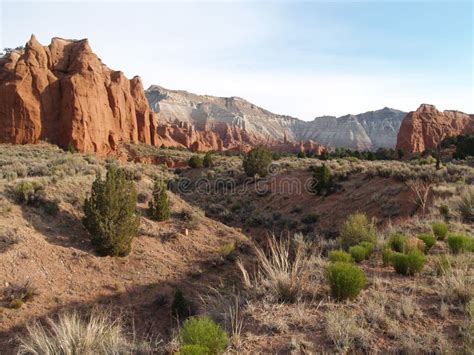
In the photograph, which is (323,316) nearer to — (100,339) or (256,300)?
(256,300)

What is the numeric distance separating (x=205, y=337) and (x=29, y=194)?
40.6 ft

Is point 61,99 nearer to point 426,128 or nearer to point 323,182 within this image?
point 323,182

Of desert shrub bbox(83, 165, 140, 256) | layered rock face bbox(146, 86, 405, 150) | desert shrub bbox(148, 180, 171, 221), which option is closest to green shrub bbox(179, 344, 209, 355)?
desert shrub bbox(83, 165, 140, 256)

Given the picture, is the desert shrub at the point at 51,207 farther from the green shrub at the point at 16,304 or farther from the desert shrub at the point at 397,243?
the desert shrub at the point at 397,243

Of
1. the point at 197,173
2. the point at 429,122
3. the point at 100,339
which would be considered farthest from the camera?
the point at 429,122

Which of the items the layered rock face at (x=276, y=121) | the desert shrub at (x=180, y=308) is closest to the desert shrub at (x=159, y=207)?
the desert shrub at (x=180, y=308)

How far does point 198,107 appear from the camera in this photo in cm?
17212

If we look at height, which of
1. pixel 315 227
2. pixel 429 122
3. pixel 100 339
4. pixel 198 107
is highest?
pixel 198 107

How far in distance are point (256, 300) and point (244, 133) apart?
13938cm

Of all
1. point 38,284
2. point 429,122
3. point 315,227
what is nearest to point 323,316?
point 38,284

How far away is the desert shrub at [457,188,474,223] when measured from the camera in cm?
1158

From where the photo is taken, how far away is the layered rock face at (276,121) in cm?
15475

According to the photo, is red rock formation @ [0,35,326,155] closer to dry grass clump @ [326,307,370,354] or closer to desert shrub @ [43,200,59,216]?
desert shrub @ [43,200,59,216]

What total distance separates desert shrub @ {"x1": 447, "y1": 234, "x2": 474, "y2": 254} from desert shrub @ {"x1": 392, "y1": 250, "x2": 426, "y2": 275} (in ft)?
5.02
